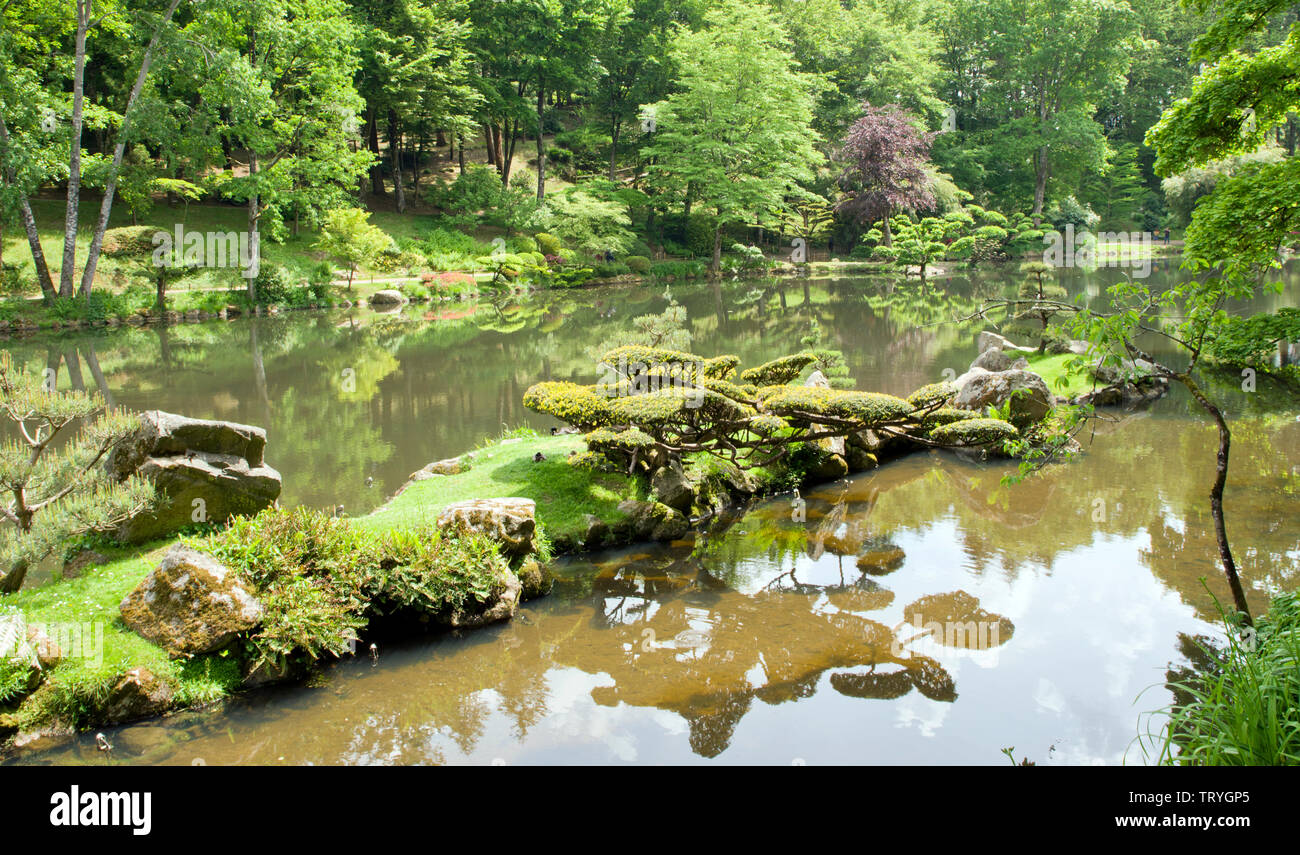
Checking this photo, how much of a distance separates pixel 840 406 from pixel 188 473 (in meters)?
6.12

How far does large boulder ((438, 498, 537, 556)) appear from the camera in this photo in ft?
21.6

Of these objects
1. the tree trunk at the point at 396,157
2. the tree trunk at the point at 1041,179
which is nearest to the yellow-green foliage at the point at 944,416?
the tree trunk at the point at 396,157

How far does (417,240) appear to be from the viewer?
31.6 metres

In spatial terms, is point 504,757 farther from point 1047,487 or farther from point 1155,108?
point 1155,108

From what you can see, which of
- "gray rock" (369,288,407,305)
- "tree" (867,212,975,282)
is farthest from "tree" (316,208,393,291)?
"tree" (867,212,975,282)

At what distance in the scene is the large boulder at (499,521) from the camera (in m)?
6.58

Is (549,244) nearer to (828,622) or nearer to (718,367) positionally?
(718,367)

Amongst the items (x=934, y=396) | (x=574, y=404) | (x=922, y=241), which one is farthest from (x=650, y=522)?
(x=922, y=241)

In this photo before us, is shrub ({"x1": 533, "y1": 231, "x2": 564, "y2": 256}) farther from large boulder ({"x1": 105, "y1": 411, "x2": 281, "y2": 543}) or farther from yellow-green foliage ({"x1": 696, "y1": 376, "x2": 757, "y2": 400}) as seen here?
large boulder ({"x1": 105, "y1": 411, "x2": 281, "y2": 543})

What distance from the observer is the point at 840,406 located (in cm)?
830

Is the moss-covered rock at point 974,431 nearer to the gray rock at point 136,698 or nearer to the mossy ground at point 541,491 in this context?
the mossy ground at point 541,491
